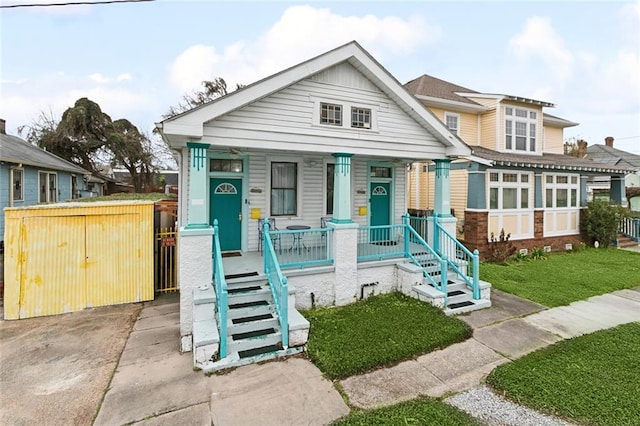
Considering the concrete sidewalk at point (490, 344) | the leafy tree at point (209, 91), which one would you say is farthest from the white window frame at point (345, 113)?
the leafy tree at point (209, 91)

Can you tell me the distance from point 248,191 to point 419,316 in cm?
509

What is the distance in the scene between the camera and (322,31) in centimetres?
1174

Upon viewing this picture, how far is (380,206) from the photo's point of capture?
380 inches

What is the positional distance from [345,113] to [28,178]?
15340 mm

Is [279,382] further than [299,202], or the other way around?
[299,202]

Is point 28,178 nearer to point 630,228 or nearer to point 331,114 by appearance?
point 331,114

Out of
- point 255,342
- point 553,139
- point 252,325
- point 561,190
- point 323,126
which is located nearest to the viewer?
point 255,342

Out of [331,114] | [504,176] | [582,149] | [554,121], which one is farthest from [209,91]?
[582,149]

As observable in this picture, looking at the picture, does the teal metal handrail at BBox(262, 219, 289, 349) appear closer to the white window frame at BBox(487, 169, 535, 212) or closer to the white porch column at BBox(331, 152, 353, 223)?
the white porch column at BBox(331, 152, 353, 223)

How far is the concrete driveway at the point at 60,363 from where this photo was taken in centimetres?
356

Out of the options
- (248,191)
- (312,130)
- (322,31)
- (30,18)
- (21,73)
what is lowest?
(248,191)

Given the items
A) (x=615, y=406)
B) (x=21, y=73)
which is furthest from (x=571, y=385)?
(x=21, y=73)

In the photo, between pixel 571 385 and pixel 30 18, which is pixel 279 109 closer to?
pixel 30 18

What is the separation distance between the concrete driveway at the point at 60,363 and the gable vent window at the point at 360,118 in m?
6.41
